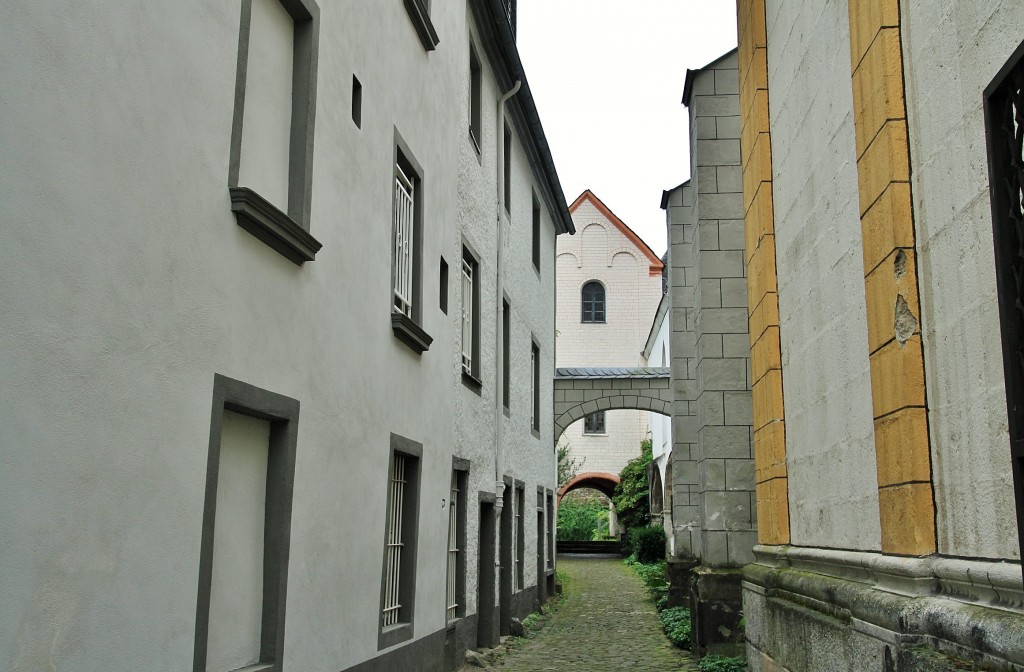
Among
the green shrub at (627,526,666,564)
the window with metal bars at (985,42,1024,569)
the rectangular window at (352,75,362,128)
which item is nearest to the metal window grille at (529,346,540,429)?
the green shrub at (627,526,666,564)

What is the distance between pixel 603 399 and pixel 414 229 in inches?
611

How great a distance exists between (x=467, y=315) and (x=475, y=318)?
1.10 feet

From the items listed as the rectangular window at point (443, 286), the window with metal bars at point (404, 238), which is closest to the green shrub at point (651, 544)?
the rectangular window at point (443, 286)

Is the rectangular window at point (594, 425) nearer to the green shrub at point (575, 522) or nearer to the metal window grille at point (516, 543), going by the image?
the green shrub at point (575, 522)

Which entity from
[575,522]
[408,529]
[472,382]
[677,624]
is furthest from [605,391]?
[575,522]

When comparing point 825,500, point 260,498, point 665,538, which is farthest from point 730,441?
point 665,538

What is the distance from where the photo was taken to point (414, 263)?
9945 millimetres

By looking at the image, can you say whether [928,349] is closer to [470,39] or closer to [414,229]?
[414,229]

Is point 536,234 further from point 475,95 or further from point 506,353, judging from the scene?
point 475,95

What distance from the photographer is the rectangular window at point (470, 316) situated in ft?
42.0

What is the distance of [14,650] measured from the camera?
365 centimetres

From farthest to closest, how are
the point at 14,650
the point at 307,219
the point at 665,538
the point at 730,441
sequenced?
the point at 665,538
the point at 730,441
the point at 307,219
the point at 14,650

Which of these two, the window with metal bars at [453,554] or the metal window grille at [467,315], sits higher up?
the metal window grille at [467,315]

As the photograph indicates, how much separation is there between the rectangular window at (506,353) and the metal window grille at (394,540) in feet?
20.7
